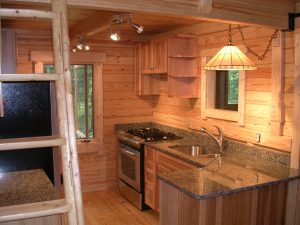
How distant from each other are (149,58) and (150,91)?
1.79 feet

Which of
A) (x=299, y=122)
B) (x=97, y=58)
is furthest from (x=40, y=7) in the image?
(x=299, y=122)

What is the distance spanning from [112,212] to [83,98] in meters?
1.74

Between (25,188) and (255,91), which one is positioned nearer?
(25,188)

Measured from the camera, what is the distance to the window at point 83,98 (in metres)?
4.86

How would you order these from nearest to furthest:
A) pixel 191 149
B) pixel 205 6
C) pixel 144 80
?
pixel 205 6 → pixel 191 149 → pixel 144 80

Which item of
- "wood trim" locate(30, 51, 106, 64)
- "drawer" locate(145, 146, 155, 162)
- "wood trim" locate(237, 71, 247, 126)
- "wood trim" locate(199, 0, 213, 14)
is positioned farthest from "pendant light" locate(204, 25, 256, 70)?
"wood trim" locate(30, 51, 106, 64)

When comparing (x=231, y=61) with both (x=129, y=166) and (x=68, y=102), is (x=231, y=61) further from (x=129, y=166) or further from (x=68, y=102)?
(x=129, y=166)

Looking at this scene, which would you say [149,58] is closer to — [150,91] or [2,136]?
[150,91]

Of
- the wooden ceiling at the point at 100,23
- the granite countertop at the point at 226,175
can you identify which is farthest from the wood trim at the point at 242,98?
the wooden ceiling at the point at 100,23

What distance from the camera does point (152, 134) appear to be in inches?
174

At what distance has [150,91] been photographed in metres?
4.80

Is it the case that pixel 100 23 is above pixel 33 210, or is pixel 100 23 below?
above

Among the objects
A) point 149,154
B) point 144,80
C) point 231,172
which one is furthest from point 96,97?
point 231,172

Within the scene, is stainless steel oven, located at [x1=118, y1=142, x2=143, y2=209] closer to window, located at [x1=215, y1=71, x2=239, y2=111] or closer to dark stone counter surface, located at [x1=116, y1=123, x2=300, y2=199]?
dark stone counter surface, located at [x1=116, y1=123, x2=300, y2=199]
